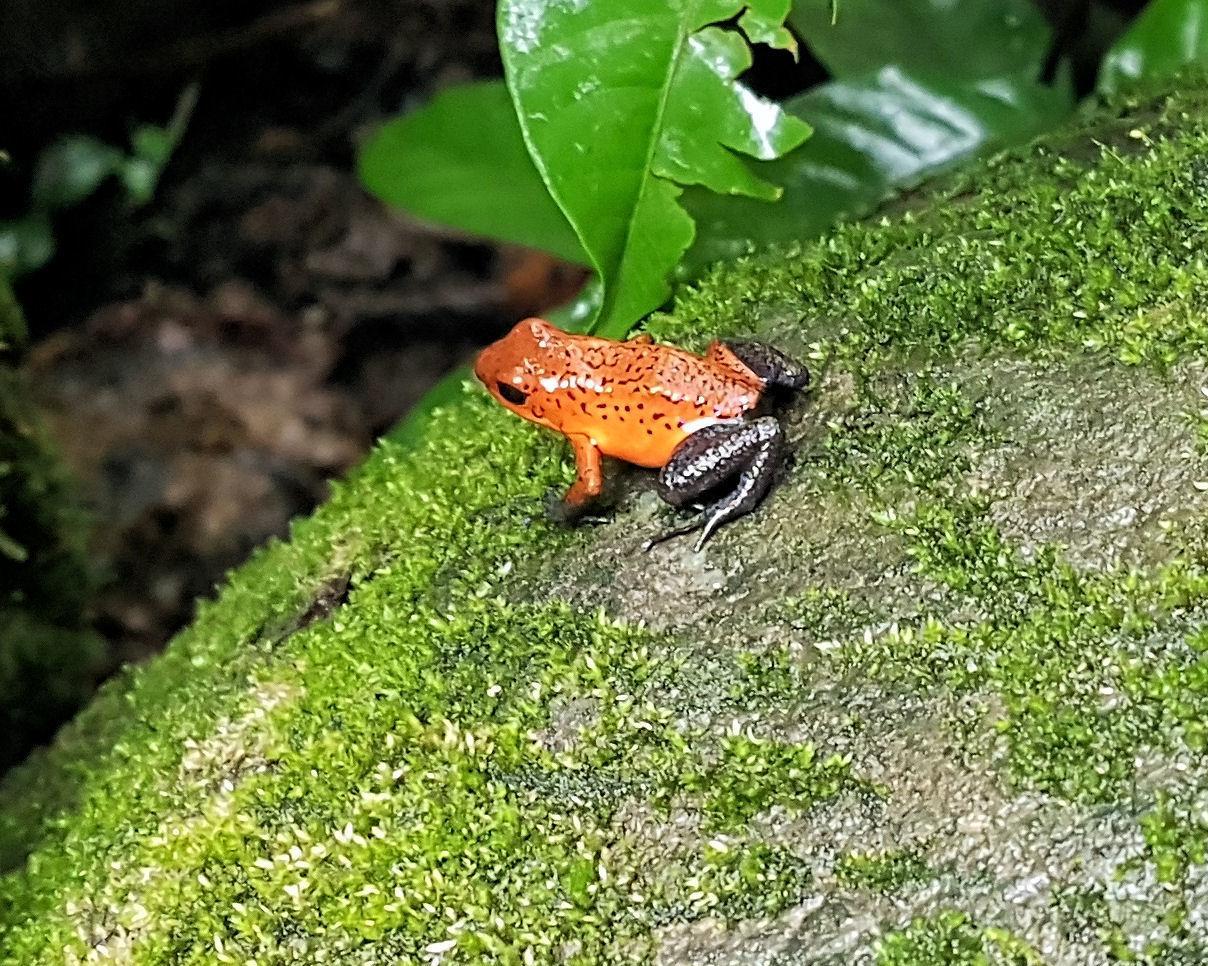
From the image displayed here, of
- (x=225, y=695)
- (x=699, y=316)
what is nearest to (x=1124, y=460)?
(x=699, y=316)

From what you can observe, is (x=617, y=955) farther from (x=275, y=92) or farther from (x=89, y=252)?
(x=275, y=92)

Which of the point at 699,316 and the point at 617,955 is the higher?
the point at 699,316

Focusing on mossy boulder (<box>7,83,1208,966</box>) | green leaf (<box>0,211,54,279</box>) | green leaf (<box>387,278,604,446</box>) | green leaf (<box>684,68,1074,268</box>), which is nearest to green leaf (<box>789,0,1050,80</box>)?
green leaf (<box>684,68,1074,268</box>)

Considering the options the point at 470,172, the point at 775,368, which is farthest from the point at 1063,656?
the point at 470,172

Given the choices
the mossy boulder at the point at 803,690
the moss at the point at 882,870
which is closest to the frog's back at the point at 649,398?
the mossy boulder at the point at 803,690

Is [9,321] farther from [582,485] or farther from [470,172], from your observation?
[582,485]

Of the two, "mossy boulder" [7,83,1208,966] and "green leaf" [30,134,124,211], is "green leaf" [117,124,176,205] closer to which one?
"green leaf" [30,134,124,211]

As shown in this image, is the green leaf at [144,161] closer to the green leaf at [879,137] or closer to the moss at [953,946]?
the green leaf at [879,137]
